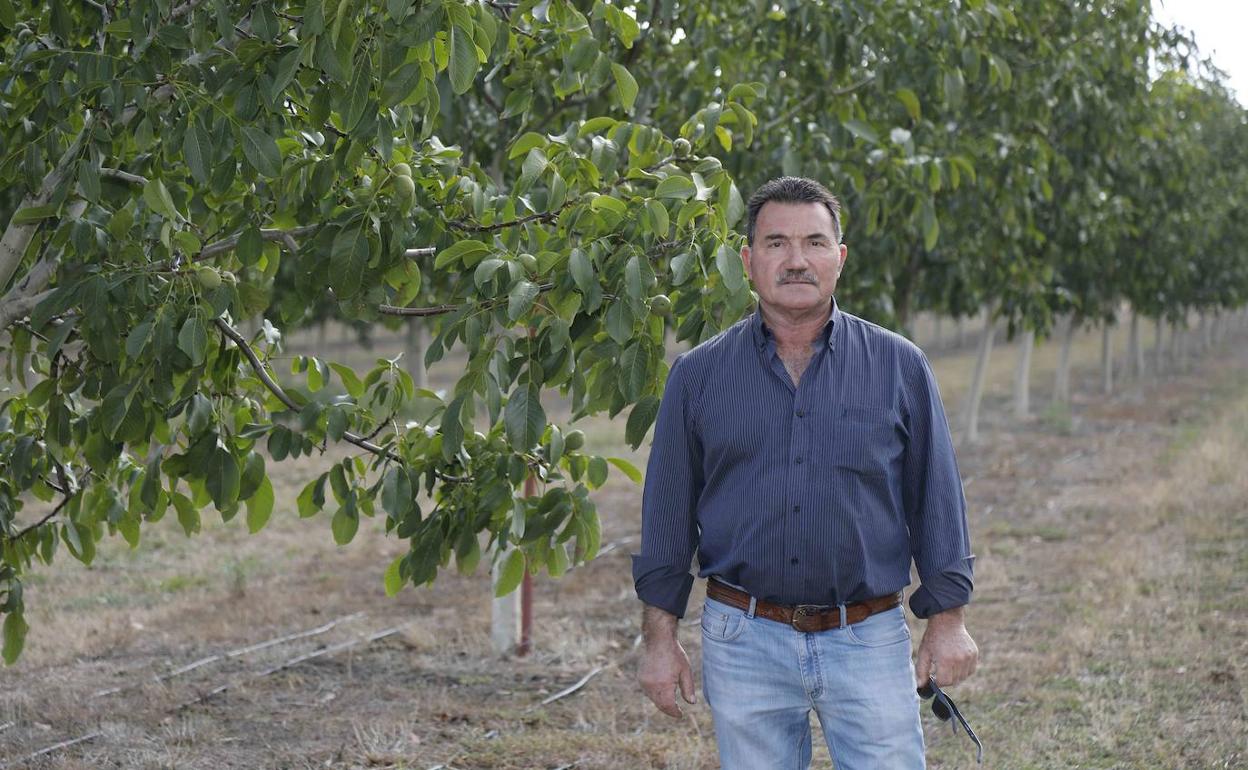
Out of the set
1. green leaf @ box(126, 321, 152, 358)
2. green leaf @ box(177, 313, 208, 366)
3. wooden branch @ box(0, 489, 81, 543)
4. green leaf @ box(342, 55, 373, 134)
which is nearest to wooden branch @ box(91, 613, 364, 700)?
wooden branch @ box(0, 489, 81, 543)

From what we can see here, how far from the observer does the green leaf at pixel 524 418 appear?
3113 mm

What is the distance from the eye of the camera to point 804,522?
2.78m

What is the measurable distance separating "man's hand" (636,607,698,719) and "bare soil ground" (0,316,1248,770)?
2335 millimetres

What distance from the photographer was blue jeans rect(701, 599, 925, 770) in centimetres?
276

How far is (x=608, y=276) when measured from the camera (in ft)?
10.2

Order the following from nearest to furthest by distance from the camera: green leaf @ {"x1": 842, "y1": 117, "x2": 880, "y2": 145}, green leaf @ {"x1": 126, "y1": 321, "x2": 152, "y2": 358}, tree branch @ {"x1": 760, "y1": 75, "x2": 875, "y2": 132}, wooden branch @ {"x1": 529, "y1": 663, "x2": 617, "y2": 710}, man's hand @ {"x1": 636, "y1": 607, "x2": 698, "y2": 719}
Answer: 1. man's hand @ {"x1": 636, "y1": 607, "x2": 698, "y2": 719}
2. green leaf @ {"x1": 126, "y1": 321, "x2": 152, "y2": 358}
3. green leaf @ {"x1": 842, "y1": 117, "x2": 880, "y2": 145}
4. tree branch @ {"x1": 760, "y1": 75, "x2": 875, "y2": 132}
5. wooden branch @ {"x1": 529, "y1": 663, "x2": 617, "y2": 710}

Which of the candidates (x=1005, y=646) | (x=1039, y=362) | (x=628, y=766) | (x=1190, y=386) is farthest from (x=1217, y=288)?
(x=628, y=766)

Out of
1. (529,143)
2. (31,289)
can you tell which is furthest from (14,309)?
(529,143)

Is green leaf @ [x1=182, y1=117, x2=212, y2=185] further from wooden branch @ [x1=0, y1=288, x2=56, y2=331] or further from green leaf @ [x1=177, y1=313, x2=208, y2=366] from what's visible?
wooden branch @ [x1=0, y1=288, x2=56, y2=331]

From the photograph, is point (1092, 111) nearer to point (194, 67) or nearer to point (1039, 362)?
point (194, 67)

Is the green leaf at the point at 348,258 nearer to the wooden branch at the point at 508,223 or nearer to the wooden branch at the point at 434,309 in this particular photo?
the wooden branch at the point at 434,309

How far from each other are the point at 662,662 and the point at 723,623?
0.52ft

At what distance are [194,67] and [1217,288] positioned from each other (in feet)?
87.9

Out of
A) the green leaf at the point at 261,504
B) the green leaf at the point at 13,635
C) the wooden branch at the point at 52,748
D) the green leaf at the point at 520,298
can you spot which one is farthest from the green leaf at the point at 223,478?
the wooden branch at the point at 52,748
